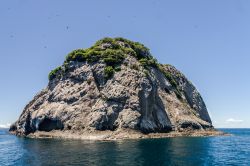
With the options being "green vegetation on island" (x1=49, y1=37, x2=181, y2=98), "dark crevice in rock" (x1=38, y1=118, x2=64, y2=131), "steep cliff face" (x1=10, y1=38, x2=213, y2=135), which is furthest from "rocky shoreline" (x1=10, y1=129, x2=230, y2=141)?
"green vegetation on island" (x1=49, y1=37, x2=181, y2=98)

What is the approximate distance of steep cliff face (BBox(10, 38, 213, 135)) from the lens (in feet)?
339

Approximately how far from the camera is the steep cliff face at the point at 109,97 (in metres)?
103

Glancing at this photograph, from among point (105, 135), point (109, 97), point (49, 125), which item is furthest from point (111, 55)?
point (49, 125)

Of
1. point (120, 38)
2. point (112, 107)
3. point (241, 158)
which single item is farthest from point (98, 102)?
point (241, 158)

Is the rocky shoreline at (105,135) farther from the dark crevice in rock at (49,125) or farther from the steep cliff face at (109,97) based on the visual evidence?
the dark crevice in rock at (49,125)

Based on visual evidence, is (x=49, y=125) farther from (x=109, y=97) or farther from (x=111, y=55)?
(x=111, y=55)

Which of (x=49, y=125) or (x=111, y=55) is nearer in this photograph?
(x=49, y=125)

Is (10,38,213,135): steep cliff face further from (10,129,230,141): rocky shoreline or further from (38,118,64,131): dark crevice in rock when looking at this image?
(10,129,230,141): rocky shoreline

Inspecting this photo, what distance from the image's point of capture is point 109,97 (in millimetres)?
105938

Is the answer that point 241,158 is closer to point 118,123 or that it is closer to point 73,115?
point 118,123

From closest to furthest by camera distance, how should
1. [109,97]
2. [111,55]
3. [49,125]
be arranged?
[109,97]
[49,125]
[111,55]

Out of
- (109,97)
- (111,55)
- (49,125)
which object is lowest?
(49,125)

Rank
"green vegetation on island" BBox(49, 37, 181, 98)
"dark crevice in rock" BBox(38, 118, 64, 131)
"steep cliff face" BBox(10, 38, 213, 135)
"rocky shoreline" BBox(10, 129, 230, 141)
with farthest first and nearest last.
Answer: "green vegetation on island" BBox(49, 37, 181, 98) < "dark crevice in rock" BBox(38, 118, 64, 131) < "steep cliff face" BBox(10, 38, 213, 135) < "rocky shoreline" BBox(10, 129, 230, 141)

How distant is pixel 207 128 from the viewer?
12912 centimetres
